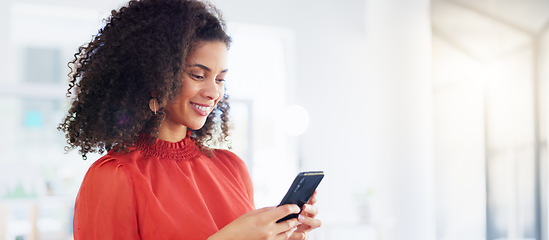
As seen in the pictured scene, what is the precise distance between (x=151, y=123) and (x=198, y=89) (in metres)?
0.13

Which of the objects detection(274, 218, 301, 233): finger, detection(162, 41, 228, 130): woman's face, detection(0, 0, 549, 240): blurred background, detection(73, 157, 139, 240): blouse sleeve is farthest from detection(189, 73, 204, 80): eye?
detection(0, 0, 549, 240): blurred background

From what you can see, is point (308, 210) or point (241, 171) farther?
point (241, 171)

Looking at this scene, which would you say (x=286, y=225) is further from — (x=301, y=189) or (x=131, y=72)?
(x=131, y=72)

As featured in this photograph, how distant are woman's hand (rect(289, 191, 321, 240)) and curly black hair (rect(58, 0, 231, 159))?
0.36 m

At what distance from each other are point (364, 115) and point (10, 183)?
12.5 feet

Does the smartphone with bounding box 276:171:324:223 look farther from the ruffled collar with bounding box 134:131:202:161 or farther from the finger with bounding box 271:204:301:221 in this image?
the ruffled collar with bounding box 134:131:202:161

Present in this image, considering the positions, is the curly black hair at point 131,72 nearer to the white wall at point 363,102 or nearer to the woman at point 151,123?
the woman at point 151,123

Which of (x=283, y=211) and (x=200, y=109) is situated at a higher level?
(x=200, y=109)

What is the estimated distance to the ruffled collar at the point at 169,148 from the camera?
41.7 inches

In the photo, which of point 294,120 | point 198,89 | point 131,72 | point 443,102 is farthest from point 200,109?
point 294,120

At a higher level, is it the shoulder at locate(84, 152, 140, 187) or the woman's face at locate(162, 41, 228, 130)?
the woman's face at locate(162, 41, 228, 130)

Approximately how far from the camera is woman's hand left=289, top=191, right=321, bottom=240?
3.43 ft

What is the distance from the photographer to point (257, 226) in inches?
35.6

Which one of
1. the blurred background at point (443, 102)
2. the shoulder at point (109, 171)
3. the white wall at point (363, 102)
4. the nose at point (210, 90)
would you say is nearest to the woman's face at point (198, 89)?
the nose at point (210, 90)
